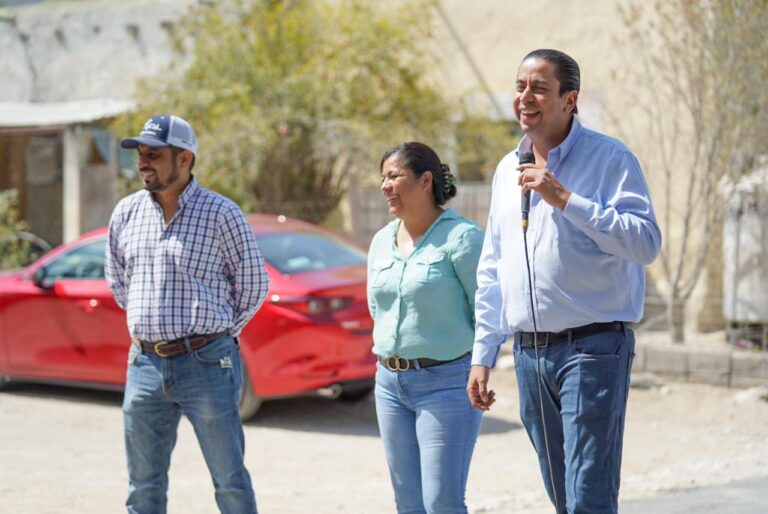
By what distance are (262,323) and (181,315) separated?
12.6ft

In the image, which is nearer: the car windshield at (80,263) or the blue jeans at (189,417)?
the blue jeans at (189,417)

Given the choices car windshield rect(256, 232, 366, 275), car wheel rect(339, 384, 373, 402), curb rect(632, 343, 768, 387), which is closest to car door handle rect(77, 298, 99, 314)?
car windshield rect(256, 232, 366, 275)

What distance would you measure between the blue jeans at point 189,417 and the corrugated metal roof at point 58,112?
11.8m

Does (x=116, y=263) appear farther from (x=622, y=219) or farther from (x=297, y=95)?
(x=297, y=95)

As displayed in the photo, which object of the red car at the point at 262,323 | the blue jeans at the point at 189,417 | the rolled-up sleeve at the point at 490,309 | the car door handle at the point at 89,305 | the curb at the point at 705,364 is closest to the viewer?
the rolled-up sleeve at the point at 490,309

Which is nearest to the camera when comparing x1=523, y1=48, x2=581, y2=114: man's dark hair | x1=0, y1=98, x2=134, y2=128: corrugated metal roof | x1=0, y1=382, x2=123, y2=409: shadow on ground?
x1=523, y1=48, x2=581, y2=114: man's dark hair

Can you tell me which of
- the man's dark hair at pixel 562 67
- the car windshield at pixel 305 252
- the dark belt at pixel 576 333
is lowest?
the car windshield at pixel 305 252

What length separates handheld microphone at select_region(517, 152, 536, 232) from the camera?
Answer: 382cm

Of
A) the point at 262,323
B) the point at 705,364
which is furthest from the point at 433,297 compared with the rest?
the point at 705,364

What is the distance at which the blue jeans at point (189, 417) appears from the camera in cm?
460

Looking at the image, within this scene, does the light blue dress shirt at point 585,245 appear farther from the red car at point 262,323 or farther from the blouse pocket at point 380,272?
the red car at point 262,323

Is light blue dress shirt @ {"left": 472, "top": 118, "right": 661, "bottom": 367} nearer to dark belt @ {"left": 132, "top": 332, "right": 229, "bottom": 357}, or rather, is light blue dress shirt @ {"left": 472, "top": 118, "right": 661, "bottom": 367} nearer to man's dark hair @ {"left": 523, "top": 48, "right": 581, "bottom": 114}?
man's dark hair @ {"left": 523, "top": 48, "right": 581, "bottom": 114}

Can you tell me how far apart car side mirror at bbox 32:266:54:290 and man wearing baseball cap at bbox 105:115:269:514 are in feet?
16.1

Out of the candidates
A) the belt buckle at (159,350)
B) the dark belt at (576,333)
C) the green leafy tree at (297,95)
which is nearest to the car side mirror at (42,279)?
the green leafy tree at (297,95)
